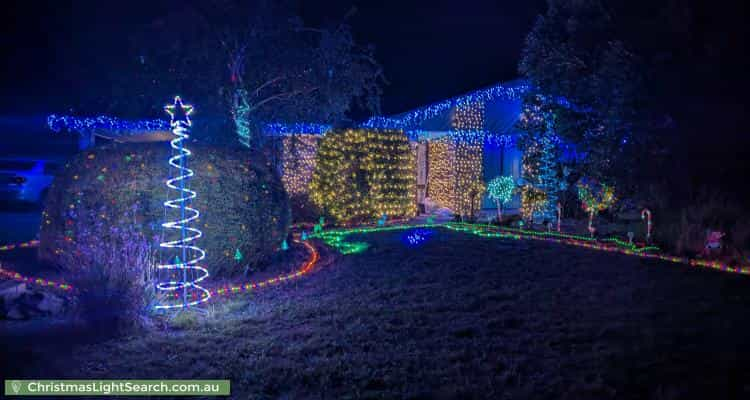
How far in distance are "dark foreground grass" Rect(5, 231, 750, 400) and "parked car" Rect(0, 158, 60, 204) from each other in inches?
496

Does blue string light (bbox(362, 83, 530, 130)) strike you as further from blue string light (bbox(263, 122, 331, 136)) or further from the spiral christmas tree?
the spiral christmas tree

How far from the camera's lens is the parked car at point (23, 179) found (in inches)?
614

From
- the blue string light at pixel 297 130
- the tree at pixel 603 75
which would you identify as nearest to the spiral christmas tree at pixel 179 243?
the blue string light at pixel 297 130

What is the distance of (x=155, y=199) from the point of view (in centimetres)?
666

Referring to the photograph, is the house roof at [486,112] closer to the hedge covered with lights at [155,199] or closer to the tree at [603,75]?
the tree at [603,75]

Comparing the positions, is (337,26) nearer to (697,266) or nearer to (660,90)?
(660,90)

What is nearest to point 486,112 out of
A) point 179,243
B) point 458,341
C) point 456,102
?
point 456,102

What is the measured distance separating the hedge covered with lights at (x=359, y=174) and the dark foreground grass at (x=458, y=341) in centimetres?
577

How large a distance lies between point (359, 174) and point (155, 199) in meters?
7.14

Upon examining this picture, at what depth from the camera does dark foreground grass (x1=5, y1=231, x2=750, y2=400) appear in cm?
384

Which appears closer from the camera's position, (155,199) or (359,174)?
(155,199)

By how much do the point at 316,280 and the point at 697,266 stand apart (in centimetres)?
587

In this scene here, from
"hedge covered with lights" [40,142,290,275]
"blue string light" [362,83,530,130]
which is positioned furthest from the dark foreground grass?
"blue string light" [362,83,530,130]

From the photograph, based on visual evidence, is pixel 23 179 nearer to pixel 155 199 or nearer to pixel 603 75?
pixel 155 199
